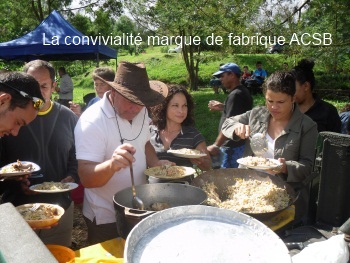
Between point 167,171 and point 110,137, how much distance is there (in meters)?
0.40

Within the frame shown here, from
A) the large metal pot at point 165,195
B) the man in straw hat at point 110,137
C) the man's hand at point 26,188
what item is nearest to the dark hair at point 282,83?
the man in straw hat at point 110,137

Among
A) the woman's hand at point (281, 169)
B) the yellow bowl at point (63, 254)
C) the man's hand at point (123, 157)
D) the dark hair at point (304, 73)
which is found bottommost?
the yellow bowl at point (63, 254)

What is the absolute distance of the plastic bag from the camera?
107cm

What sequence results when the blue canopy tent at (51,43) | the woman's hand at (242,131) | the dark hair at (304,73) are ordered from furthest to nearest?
the blue canopy tent at (51,43), the dark hair at (304,73), the woman's hand at (242,131)

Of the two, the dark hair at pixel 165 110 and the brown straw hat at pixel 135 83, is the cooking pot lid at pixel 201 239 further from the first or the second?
the dark hair at pixel 165 110

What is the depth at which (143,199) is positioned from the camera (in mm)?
1609

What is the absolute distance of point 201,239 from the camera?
1.08 m

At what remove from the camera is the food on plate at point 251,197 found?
1.64m

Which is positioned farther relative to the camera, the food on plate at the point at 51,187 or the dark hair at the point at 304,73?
the dark hair at the point at 304,73

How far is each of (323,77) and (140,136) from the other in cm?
1255

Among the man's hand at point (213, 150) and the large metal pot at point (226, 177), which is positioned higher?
the large metal pot at point (226, 177)

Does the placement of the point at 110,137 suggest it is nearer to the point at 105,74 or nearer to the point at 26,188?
the point at 26,188

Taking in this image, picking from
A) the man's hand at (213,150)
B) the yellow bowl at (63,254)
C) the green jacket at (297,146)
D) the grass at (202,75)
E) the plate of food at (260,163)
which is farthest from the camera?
the grass at (202,75)

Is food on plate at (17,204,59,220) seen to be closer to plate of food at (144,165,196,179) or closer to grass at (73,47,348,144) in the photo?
plate of food at (144,165,196,179)
